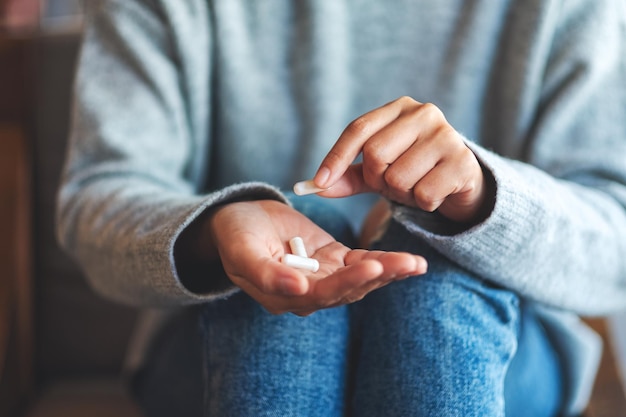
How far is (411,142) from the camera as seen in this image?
19.0 inches

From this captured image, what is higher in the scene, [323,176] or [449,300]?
[323,176]

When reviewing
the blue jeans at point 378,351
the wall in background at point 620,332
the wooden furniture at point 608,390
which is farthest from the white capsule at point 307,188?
the wall in background at point 620,332

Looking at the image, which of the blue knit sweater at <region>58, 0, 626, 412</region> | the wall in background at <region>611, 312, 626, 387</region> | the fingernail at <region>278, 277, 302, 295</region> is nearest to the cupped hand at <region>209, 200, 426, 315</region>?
the fingernail at <region>278, 277, 302, 295</region>

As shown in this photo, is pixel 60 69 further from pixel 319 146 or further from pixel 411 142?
pixel 411 142

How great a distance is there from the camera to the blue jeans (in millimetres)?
507

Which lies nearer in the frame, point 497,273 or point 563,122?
point 497,273

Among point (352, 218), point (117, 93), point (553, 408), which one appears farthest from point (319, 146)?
point (553, 408)

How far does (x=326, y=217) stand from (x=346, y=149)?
0.16 metres

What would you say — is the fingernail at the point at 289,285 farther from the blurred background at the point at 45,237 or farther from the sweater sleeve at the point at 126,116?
the blurred background at the point at 45,237

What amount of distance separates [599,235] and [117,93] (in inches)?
19.7

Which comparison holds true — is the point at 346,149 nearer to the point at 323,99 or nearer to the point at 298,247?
the point at 298,247

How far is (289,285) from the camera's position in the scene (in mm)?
414

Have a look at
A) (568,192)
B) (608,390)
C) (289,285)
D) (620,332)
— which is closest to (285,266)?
(289,285)

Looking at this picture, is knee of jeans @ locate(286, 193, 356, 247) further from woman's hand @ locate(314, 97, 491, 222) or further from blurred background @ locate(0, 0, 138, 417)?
blurred background @ locate(0, 0, 138, 417)
